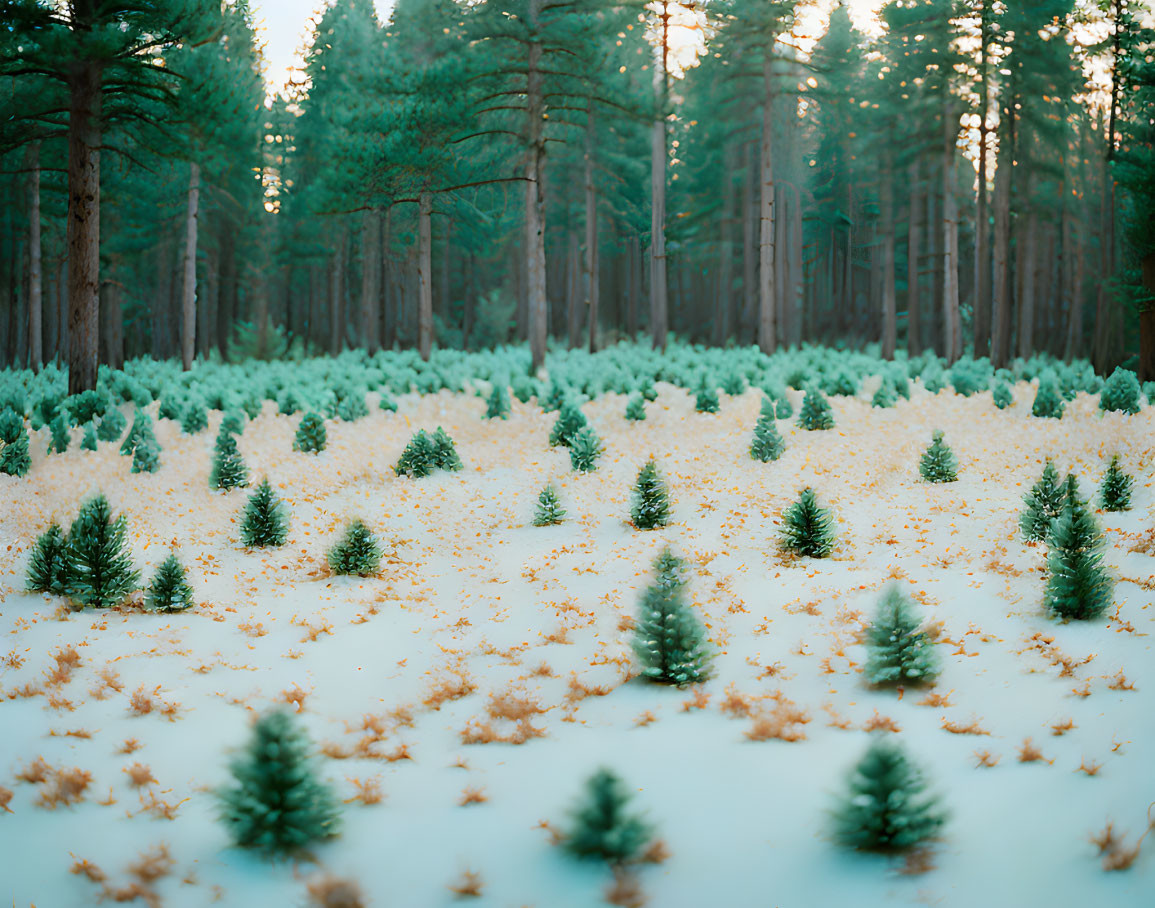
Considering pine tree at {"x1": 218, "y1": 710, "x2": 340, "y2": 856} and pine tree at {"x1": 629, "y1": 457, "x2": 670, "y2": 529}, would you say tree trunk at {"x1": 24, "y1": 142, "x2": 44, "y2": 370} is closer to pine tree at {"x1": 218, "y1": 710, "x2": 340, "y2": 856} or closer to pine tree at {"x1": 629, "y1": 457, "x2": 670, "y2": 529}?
Result: pine tree at {"x1": 629, "y1": 457, "x2": 670, "y2": 529}

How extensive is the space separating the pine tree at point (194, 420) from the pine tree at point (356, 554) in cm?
747

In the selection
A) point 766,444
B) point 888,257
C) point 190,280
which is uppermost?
point 888,257

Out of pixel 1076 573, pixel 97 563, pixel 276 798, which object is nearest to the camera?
pixel 276 798

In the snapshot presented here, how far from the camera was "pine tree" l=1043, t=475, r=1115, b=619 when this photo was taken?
5.68m

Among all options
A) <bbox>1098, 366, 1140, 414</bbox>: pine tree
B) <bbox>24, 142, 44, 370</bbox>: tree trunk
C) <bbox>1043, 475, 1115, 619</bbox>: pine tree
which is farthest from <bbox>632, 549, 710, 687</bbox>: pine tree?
<bbox>24, 142, 44, 370</bbox>: tree trunk

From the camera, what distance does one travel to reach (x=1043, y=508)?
24.6ft

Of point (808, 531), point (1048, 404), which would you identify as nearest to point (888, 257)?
point (1048, 404)

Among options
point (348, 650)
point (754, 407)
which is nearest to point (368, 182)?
point (754, 407)

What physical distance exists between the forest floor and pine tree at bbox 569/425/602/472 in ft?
2.29

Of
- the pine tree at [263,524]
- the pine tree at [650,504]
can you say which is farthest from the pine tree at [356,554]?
the pine tree at [650,504]

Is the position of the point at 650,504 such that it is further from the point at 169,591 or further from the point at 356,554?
the point at 169,591

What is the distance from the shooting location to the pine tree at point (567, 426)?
12328mm

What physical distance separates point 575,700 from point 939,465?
6121 millimetres

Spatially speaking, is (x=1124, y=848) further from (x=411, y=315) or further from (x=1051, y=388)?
(x=411, y=315)
